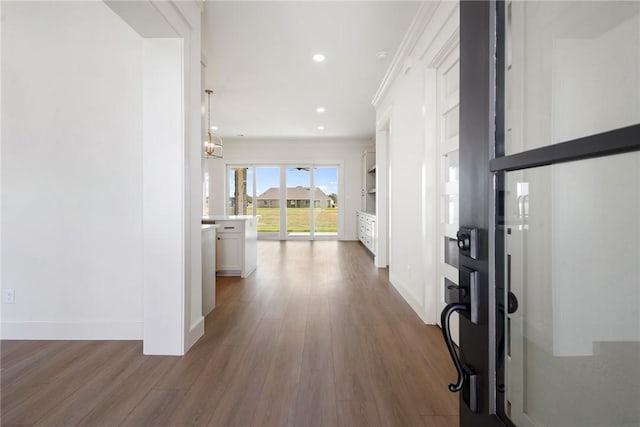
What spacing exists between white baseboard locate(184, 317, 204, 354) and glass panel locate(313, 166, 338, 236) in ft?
20.9

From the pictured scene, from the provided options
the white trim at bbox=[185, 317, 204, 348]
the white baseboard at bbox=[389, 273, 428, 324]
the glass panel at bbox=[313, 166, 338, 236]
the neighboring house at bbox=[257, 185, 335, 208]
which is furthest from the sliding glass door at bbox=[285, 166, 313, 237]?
the white trim at bbox=[185, 317, 204, 348]

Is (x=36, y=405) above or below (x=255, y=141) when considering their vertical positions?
below

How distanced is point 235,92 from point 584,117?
5011mm

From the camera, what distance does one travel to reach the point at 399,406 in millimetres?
1608

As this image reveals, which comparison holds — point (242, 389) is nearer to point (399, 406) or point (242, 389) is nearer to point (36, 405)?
point (399, 406)

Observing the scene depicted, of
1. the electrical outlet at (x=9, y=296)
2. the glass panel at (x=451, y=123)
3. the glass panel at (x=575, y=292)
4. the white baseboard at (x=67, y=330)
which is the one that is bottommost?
the white baseboard at (x=67, y=330)

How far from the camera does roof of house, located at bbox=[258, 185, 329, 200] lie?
341 inches

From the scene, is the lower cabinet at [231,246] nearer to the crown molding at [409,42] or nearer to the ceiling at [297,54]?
the ceiling at [297,54]

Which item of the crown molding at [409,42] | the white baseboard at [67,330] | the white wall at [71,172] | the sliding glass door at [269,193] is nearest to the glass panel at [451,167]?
the crown molding at [409,42]

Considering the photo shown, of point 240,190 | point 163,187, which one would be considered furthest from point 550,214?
point 240,190

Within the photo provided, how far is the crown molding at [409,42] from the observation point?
8.29ft

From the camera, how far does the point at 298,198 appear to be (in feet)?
28.6

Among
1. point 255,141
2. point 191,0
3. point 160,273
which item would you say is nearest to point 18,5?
point 191,0

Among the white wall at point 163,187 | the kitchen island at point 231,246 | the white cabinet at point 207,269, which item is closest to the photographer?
the white wall at point 163,187
